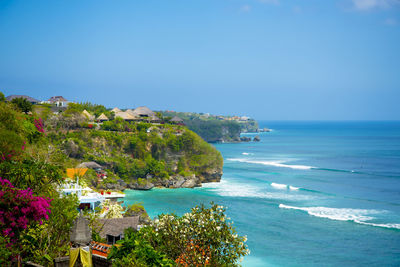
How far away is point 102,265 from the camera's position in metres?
12.0

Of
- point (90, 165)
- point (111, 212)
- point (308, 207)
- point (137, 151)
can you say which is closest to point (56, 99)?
point (137, 151)

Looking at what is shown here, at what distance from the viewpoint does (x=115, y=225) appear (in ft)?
72.7

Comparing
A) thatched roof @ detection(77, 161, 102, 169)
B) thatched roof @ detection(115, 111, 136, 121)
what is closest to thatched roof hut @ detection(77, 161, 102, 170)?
thatched roof @ detection(77, 161, 102, 169)

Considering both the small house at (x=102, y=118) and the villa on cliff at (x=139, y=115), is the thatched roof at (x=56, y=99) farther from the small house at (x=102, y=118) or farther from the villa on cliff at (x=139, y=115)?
the small house at (x=102, y=118)

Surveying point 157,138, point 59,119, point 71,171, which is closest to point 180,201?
point 71,171

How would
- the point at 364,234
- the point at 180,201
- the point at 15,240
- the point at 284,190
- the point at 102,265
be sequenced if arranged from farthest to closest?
the point at 284,190, the point at 180,201, the point at 364,234, the point at 15,240, the point at 102,265

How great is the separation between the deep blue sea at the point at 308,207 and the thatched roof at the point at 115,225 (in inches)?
356

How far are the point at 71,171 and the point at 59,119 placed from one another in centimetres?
2457

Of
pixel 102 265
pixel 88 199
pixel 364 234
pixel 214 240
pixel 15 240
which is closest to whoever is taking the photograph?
pixel 102 265

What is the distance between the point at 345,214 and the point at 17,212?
34029mm

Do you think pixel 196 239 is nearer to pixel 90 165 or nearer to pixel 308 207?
pixel 308 207

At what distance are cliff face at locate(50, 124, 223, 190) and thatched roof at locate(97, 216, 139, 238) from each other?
27.0 m

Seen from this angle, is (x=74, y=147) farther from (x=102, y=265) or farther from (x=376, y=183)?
(x=102, y=265)

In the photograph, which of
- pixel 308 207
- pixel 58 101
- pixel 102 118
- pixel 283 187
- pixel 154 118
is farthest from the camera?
pixel 58 101
